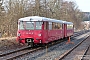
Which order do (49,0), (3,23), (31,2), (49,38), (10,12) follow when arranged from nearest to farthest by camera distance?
(49,38) → (3,23) → (10,12) → (31,2) → (49,0)

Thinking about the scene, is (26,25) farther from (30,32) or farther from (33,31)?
(33,31)

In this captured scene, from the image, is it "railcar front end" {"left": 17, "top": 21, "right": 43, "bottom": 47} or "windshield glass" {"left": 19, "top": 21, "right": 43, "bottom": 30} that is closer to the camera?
"railcar front end" {"left": 17, "top": 21, "right": 43, "bottom": 47}

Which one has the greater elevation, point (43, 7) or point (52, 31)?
point (43, 7)

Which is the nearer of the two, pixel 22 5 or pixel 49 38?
pixel 49 38

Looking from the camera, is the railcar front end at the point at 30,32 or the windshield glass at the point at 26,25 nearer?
the railcar front end at the point at 30,32

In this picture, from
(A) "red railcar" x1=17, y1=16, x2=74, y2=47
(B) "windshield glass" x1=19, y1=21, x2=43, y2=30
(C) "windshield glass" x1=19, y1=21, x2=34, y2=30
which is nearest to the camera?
(A) "red railcar" x1=17, y1=16, x2=74, y2=47

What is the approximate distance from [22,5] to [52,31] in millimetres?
12584

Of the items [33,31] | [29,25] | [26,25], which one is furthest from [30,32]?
[26,25]

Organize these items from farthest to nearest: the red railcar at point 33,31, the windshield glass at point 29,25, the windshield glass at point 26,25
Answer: the windshield glass at point 26,25
the windshield glass at point 29,25
the red railcar at point 33,31

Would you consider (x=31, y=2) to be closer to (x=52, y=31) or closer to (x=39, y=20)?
(x=52, y=31)

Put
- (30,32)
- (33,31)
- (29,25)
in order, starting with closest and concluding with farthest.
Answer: (33,31) < (30,32) < (29,25)

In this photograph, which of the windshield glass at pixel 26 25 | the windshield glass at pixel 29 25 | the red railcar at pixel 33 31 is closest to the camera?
the red railcar at pixel 33 31

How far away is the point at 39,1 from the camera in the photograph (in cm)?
4059

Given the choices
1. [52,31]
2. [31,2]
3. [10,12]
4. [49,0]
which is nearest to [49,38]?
[52,31]
